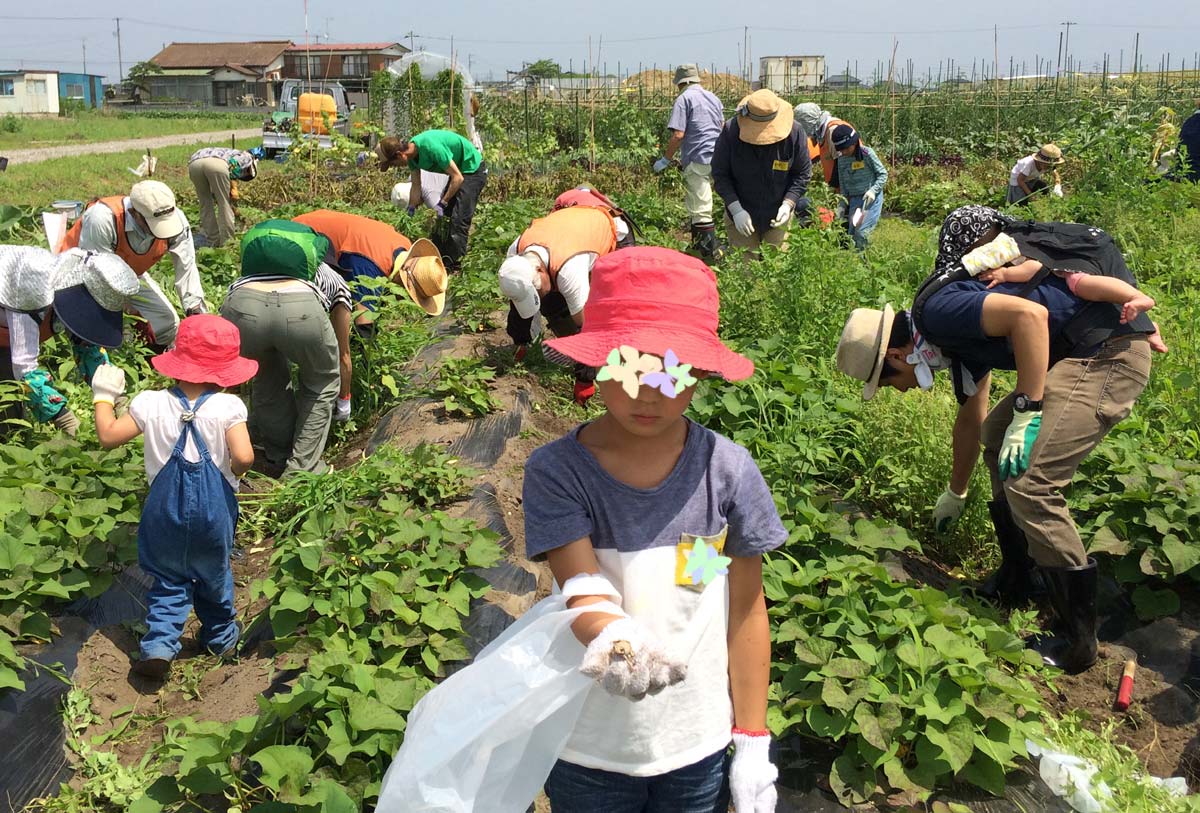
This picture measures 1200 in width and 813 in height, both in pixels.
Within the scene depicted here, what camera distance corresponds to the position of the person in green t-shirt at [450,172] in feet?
24.9

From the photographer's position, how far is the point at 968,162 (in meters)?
16.1

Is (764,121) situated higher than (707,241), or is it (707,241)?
(764,121)

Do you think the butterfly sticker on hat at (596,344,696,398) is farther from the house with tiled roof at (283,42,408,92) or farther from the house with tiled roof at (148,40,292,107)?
the house with tiled roof at (148,40,292,107)

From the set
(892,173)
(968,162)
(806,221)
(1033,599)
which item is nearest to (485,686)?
(1033,599)

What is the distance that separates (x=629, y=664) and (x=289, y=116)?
20.9 meters

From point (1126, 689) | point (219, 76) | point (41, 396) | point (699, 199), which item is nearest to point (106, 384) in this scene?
point (41, 396)

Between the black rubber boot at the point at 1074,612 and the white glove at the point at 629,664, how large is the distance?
7.12 feet

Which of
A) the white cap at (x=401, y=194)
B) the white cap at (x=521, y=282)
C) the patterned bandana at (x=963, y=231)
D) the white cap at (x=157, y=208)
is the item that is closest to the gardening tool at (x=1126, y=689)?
the patterned bandana at (x=963, y=231)

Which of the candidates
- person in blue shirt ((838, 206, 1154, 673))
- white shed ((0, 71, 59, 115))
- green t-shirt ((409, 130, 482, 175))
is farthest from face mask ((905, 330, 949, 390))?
white shed ((0, 71, 59, 115))

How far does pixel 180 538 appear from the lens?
320cm

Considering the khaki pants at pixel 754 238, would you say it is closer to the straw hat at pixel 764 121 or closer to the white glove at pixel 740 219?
the white glove at pixel 740 219

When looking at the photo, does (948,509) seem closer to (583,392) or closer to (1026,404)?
(1026,404)

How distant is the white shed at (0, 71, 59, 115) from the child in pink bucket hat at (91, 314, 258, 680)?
51415 mm

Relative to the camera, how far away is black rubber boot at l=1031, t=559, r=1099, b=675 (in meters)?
3.18
